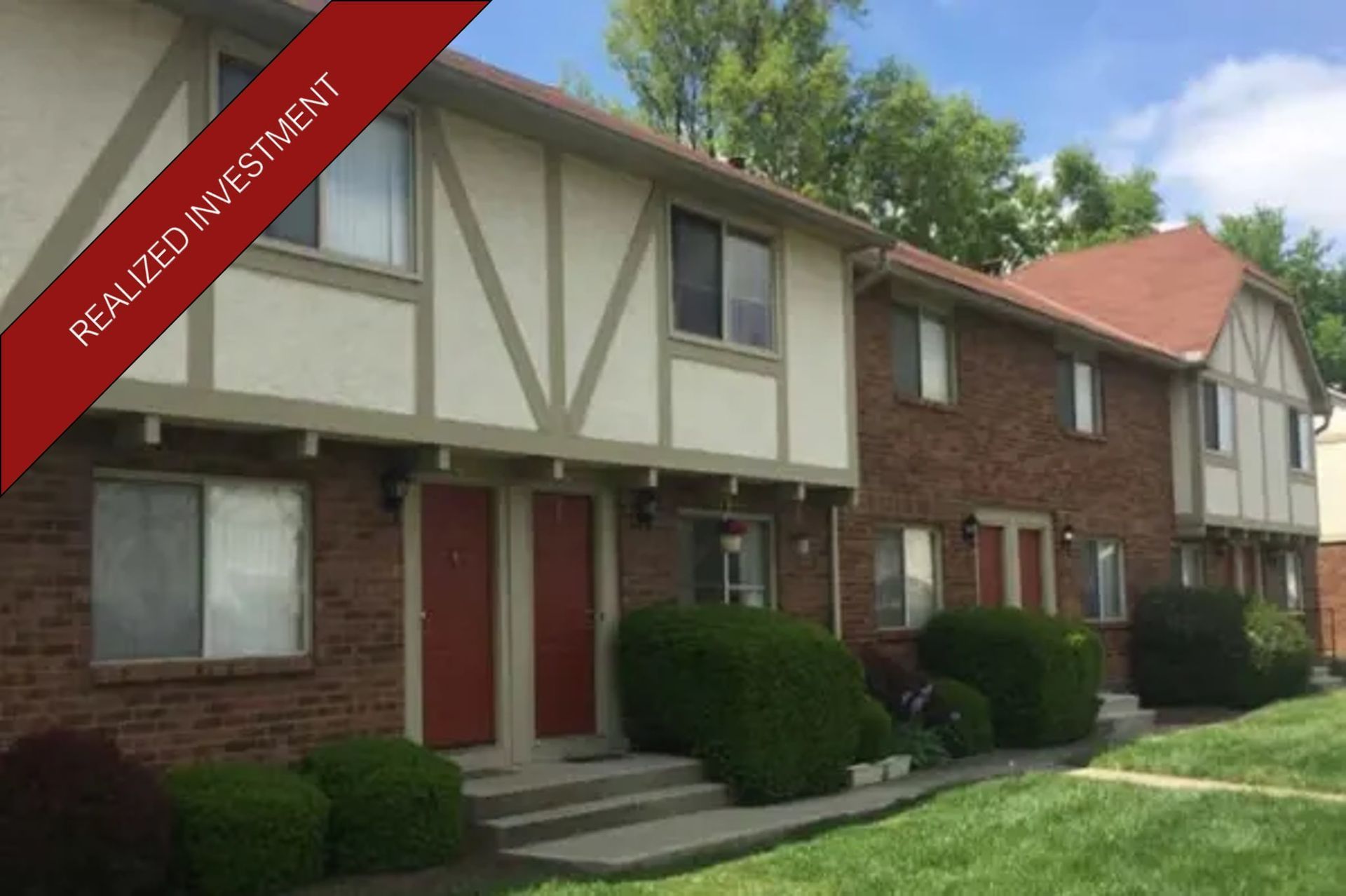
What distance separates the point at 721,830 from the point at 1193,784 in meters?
4.71

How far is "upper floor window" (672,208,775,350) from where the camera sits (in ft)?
42.6

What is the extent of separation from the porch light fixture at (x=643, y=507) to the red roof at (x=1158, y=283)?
13.6 meters

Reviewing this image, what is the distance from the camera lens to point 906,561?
17.0 metres

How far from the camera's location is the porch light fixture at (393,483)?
10.4 metres

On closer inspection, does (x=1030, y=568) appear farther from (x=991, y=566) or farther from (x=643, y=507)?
(x=643, y=507)

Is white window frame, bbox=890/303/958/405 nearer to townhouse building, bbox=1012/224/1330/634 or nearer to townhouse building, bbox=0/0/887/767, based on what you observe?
townhouse building, bbox=0/0/887/767

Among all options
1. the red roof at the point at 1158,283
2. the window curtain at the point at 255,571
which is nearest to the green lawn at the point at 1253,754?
the window curtain at the point at 255,571

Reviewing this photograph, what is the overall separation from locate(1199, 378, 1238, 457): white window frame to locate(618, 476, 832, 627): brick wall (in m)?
11.5

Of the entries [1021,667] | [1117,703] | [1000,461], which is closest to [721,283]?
[1021,667]

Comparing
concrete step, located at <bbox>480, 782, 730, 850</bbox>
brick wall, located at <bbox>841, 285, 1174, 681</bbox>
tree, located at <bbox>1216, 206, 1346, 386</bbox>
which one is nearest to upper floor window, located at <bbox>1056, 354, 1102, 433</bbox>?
brick wall, located at <bbox>841, 285, 1174, 681</bbox>

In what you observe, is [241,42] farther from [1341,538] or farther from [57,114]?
[1341,538]

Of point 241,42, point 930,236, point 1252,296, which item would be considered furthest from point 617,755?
point 930,236

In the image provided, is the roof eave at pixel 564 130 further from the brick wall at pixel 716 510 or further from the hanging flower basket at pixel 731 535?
Result: the hanging flower basket at pixel 731 535

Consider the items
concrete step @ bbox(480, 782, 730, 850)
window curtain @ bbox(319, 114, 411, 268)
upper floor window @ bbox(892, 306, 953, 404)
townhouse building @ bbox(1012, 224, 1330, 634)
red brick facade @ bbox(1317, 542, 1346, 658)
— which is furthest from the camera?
red brick facade @ bbox(1317, 542, 1346, 658)
